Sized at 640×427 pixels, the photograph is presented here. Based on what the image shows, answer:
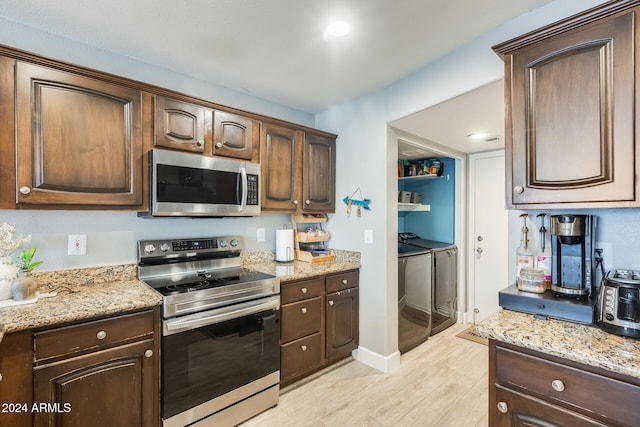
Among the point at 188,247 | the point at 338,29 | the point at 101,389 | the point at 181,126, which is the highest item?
the point at 338,29

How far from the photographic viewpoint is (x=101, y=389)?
57.7 inches

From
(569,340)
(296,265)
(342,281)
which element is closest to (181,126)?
(296,265)

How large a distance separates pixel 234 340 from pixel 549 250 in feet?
6.19

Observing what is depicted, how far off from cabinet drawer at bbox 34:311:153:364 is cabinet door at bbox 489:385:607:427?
5.56 ft

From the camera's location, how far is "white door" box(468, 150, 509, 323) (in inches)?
135

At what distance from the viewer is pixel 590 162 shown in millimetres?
1204

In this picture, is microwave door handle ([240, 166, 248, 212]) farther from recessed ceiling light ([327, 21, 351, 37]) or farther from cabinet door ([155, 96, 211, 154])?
recessed ceiling light ([327, 21, 351, 37])

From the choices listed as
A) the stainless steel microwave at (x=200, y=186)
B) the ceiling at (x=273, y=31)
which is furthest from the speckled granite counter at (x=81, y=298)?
the ceiling at (x=273, y=31)

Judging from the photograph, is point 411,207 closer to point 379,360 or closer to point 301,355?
point 379,360

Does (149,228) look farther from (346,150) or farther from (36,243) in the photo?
(346,150)

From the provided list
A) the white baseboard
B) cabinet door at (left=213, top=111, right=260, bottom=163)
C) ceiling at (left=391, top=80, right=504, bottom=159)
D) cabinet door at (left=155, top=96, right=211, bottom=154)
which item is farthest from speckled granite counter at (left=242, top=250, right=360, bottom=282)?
ceiling at (left=391, top=80, right=504, bottom=159)

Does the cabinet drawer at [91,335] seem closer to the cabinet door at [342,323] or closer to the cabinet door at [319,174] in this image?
the cabinet door at [342,323]

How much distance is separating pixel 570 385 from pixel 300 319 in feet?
5.34

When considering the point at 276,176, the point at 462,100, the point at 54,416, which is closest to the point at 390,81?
the point at 462,100
